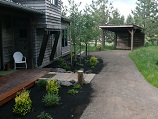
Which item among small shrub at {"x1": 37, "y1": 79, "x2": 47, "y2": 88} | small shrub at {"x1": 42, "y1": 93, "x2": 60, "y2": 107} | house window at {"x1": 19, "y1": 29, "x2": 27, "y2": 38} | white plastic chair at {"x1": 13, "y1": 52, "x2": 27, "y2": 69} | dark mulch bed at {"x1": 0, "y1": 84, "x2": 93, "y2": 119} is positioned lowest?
dark mulch bed at {"x1": 0, "y1": 84, "x2": 93, "y2": 119}

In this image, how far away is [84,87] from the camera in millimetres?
8328

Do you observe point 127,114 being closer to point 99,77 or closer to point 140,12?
point 99,77

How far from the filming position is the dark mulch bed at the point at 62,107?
A: 5.64m

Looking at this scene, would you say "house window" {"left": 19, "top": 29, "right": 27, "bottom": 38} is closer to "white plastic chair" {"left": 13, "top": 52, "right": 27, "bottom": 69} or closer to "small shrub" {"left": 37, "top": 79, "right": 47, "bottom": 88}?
"white plastic chair" {"left": 13, "top": 52, "right": 27, "bottom": 69}

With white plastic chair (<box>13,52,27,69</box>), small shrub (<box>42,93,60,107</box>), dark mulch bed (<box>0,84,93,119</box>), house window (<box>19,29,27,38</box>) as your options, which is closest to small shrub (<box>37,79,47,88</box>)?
dark mulch bed (<box>0,84,93,119</box>)

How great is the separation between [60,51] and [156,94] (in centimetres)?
993

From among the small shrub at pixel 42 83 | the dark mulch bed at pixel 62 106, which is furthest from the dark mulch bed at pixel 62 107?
the small shrub at pixel 42 83

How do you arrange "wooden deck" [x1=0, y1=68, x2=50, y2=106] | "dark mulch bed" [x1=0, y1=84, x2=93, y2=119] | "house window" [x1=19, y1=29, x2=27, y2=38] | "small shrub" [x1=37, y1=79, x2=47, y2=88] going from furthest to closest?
"house window" [x1=19, y1=29, x2=27, y2=38] → "small shrub" [x1=37, y1=79, x2=47, y2=88] → "wooden deck" [x1=0, y1=68, x2=50, y2=106] → "dark mulch bed" [x1=0, y1=84, x2=93, y2=119]

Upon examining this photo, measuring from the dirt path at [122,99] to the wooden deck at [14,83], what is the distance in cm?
235

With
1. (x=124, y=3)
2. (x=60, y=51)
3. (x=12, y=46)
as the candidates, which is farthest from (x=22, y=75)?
(x=124, y=3)

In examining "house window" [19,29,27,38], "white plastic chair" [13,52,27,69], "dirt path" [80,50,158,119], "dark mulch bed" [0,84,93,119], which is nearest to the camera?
"dark mulch bed" [0,84,93,119]

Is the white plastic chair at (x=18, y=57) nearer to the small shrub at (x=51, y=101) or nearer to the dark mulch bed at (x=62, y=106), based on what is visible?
the dark mulch bed at (x=62, y=106)

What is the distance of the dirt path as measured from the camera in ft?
18.9

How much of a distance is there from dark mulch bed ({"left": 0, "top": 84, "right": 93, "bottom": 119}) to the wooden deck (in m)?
0.24
